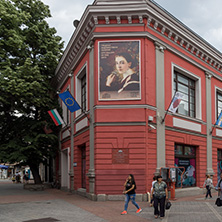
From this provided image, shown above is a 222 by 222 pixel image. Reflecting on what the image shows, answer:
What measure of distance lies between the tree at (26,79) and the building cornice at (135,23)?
3.38 meters

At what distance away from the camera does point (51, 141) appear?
24.8m

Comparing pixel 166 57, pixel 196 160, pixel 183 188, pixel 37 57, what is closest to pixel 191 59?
pixel 166 57

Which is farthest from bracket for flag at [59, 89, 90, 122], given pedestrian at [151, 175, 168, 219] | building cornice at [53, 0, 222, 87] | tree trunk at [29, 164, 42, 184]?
tree trunk at [29, 164, 42, 184]

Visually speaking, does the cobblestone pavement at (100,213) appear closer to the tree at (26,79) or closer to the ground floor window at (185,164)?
the ground floor window at (185,164)

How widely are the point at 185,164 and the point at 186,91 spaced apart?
4.90m

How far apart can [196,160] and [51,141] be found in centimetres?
1111

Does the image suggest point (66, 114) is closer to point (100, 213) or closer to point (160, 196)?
point (100, 213)

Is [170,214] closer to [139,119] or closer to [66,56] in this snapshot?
[139,119]

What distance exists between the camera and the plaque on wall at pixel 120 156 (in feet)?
53.3

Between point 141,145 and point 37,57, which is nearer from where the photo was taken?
point 141,145

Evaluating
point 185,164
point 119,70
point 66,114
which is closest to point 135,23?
point 119,70

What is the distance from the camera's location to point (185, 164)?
20234mm

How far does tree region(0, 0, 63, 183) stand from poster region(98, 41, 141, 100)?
285 inches

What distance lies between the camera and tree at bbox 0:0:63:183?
875 inches
